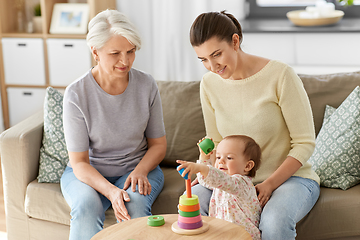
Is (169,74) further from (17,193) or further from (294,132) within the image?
(294,132)

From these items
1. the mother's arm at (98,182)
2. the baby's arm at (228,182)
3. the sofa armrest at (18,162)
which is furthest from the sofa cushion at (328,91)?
the sofa armrest at (18,162)

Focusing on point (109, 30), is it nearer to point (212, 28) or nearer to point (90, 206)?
point (212, 28)

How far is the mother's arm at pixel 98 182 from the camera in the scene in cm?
173

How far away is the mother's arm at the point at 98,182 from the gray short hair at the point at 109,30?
0.46 meters

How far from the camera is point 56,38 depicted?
143 inches

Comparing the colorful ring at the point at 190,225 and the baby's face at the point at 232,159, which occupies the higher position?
the baby's face at the point at 232,159

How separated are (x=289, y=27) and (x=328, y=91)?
1106mm

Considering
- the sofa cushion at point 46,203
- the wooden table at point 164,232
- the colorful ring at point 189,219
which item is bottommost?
the sofa cushion at point 46,203

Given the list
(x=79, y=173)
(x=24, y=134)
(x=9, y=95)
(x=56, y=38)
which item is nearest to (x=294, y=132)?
(x=79, y=173)

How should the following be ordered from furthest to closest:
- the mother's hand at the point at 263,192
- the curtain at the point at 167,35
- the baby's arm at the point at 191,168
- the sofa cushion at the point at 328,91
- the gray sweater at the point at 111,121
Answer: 1. the curtain at the point at 167,35
2. the sofa cushion at the point at 328,91
3. the gray sweater at the point at 111,121
4. the mother's hand at the point at 263,192
5. the baby's arm at the point at 191,168

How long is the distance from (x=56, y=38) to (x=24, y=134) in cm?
166

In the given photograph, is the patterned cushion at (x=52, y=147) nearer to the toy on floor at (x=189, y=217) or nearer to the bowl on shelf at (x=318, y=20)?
the toy on floor at (x=189, y=217)

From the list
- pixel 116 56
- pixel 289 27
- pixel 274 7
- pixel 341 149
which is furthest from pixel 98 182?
pixel 274 7

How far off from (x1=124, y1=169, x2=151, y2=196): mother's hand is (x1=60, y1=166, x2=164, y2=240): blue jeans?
17mm
